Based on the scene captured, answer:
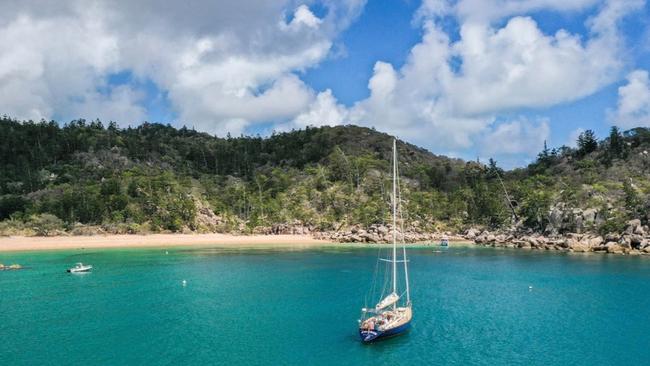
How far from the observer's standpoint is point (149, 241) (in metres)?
139

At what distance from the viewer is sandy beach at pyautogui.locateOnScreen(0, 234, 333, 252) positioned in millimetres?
127500

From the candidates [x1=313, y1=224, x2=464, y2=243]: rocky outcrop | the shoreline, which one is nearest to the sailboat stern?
the shoreline

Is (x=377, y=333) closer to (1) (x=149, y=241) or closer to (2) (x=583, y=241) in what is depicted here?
(2) (x=583, y=241)

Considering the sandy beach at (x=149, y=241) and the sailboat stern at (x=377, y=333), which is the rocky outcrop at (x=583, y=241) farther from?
the sailboat stern at (x=377, y=333)

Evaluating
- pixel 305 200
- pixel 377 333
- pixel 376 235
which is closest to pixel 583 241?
pixel 376 235

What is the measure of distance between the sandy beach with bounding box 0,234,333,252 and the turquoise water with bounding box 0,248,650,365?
33.5 m

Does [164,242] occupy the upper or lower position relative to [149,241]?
lower

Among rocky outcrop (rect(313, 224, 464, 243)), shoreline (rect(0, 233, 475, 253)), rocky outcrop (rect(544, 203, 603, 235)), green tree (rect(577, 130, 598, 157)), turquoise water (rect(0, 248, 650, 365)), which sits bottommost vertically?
turquoise water (rect(0, 248, 650, 365))

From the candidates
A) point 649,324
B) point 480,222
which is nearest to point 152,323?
point 649,324

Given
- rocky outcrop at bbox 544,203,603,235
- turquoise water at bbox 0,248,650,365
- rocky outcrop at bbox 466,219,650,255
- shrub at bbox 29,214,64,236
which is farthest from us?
shrub at bbox 29,214,64,236

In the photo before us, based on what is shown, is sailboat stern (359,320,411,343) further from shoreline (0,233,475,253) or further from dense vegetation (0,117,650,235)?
dense vegetation (0,117,650,235)

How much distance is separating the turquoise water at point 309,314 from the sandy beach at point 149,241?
3345cm

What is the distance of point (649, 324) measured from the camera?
5188 centimetres

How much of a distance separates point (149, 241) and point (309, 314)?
96447 millimetres
